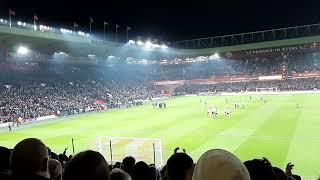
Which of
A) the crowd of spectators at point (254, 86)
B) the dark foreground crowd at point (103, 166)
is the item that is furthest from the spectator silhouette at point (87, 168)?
the crowd of spectators at point (254, 86)

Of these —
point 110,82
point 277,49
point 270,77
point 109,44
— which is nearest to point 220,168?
point 109,44

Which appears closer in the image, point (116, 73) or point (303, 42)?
point (303, 42)

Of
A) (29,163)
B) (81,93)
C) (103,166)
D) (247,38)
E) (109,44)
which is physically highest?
(247,38)

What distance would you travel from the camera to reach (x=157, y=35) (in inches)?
4067

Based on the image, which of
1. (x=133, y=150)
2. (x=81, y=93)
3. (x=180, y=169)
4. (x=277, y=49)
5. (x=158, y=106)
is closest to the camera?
(x=180, y=169)

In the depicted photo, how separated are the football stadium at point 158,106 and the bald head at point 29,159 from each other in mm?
13

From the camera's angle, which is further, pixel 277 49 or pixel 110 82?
pixel 277 49

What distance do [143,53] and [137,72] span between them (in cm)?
2022

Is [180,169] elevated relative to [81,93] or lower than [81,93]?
elevated

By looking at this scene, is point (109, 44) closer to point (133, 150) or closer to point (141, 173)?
point (133, 150)

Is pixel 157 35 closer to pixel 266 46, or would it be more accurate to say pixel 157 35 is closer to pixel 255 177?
pixel 266 46

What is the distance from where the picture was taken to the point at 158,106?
2350 inches

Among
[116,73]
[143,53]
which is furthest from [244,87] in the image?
[116,73]

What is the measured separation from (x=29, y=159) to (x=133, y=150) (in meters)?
18.5
